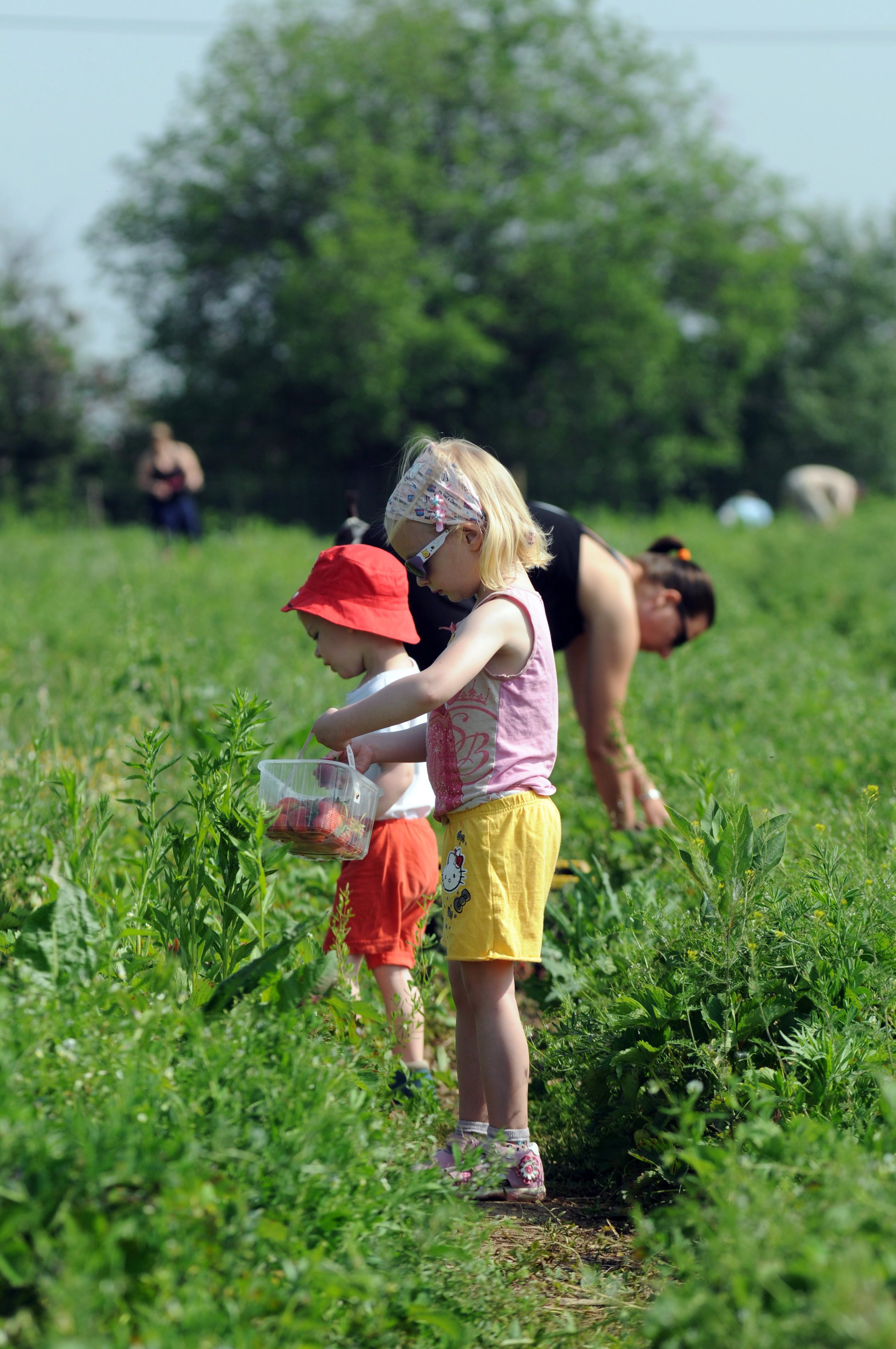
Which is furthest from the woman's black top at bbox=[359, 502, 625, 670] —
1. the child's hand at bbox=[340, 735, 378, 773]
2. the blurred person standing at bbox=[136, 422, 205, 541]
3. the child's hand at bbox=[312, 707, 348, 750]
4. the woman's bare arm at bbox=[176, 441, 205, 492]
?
the woman's bare arm at bbox=[176, 441, 205, 492]

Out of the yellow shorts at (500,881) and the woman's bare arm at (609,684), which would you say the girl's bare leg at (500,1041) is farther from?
the woman's bare arm at (609,684)

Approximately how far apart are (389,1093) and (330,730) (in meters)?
0.70

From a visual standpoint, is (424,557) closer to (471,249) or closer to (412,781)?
(412,781)

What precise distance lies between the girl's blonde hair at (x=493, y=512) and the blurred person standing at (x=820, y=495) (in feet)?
62.9

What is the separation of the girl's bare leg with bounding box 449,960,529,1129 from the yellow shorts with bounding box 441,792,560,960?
0.05 metres

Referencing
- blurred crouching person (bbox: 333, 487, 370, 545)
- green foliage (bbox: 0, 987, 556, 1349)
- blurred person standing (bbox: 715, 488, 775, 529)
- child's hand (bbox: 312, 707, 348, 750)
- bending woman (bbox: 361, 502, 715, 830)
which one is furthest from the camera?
blurred person standing (bbox: 715, 488, 775, 529)

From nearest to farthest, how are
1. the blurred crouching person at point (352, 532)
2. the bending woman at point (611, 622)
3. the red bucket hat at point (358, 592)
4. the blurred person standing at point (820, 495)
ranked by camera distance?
the red bucket hat at point (358, 592) → the blurred crouching person at point (352, 532) → the bending woman at point (611, 622) → the blurred person standing at point (820, 495)

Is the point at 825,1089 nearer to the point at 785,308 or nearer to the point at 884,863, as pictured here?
the point at 884,863

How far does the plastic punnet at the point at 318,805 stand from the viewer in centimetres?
267

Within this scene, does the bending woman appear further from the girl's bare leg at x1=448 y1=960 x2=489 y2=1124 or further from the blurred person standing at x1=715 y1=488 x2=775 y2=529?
the blurred person standing at x1=715 y1=488 x2=775 y2=529

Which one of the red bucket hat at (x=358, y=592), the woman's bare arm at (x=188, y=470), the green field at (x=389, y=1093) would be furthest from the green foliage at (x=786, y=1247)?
the woman's bare arm at (x=188, y=470)

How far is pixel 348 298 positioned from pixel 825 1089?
102ft

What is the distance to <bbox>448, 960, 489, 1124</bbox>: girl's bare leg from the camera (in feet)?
9.30

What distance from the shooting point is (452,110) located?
1447 inches
